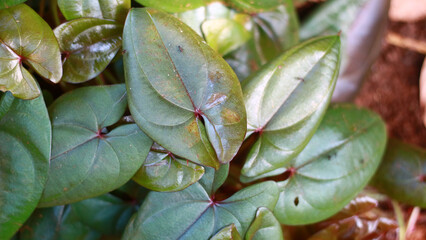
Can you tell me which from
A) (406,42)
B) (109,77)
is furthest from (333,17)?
(109,77)

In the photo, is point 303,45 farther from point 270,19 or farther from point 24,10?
point 24,10

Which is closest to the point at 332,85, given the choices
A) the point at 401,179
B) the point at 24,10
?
the point at 401,179

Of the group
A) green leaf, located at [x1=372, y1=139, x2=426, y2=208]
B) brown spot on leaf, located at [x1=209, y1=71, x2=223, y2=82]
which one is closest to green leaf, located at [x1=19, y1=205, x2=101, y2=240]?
brown spot on leaf, located at [x1=209, y1=71, x2=223, y2=82]

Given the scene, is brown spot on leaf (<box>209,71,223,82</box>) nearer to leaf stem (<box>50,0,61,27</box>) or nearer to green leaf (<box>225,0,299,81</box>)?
green leaf (<box>225,0,299,81</box>)

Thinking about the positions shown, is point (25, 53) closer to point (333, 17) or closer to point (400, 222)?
point (333, 17)

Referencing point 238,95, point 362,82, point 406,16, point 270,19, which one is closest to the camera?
point 238,95

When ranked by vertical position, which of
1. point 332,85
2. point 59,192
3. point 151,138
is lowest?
point 59,192
